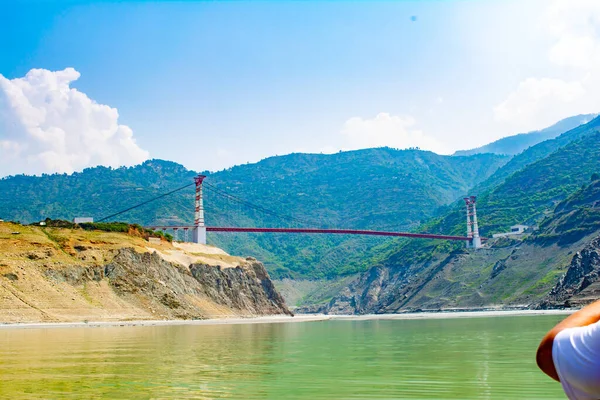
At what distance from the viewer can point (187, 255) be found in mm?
80625

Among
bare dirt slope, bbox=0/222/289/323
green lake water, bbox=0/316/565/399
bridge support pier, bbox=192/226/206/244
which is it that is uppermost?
bridge support pier, bbox=192/226/206/244

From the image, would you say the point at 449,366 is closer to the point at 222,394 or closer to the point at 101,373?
the point at 222,394

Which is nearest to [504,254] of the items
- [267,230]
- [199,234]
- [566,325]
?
[267,230]

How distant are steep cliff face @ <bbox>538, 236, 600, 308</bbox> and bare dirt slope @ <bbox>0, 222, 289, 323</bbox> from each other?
109ft

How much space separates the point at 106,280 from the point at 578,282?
48.9 meters

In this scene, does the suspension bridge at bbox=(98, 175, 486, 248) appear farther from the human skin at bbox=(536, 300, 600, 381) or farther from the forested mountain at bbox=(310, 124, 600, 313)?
the human skin at bbox=(536, 300, 600, 381)

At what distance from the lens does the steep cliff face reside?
240 feet

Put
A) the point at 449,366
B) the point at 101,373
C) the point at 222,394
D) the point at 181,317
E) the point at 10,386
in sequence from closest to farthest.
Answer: the point at 222,394 → the point at 10,386 → the point at 101,373 → the point at 449,366 → the point at 181,317

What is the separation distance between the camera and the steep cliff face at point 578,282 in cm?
7306

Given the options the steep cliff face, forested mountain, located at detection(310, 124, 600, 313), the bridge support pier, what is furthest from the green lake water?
the bridge support pier

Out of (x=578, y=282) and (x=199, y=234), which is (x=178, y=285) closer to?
(x=199, y=234)

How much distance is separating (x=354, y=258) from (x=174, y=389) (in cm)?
17756

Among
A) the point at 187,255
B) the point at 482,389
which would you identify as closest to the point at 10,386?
the point at 482,389

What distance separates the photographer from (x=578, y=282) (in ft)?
254
